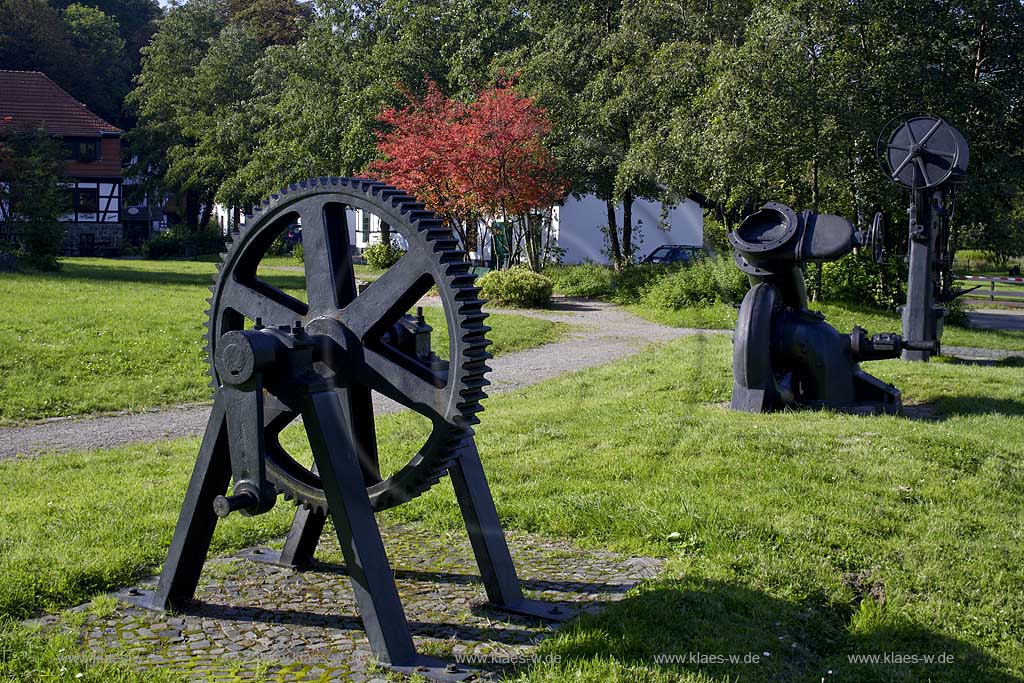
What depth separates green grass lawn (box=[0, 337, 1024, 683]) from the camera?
4.54 m

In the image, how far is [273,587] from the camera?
16.7ft

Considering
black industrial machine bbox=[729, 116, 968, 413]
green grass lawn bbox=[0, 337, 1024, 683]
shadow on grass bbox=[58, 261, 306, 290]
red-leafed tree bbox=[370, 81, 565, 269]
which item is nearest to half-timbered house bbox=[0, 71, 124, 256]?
shadow on grass bbox=[58, 261, 306, 290]

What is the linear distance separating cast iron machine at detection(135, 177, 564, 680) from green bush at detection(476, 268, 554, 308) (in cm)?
1836

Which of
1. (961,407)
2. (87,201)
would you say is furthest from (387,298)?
(87,201)

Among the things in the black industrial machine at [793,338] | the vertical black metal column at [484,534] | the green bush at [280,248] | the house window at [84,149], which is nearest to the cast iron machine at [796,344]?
the black industrial machine at [793,338]

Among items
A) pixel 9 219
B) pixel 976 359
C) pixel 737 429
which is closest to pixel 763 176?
pixel 976 359

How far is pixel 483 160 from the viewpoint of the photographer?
84.2ft

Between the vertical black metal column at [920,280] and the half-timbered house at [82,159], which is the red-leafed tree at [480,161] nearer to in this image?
the vertical black metal column at [920,280]

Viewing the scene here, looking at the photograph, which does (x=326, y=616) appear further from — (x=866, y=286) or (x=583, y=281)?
(x=583, y=281)

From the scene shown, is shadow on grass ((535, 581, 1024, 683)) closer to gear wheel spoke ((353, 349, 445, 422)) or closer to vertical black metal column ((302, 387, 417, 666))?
vertical black metal column ((302, 387, 417, 666))

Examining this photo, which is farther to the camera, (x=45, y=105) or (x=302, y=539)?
(x=45, y=105)

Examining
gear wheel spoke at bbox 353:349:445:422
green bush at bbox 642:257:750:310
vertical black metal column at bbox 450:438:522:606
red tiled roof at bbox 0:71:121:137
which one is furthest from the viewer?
red tiled roof at bbox 0:71:121:137

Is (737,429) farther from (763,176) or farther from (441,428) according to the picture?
(763,176)

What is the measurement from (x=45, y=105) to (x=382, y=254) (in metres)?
20.5
